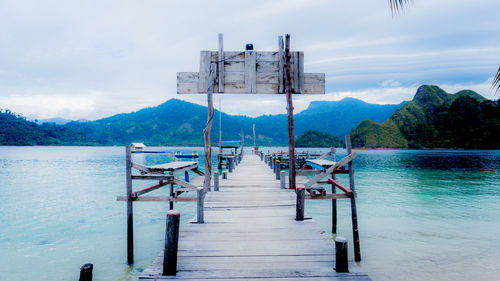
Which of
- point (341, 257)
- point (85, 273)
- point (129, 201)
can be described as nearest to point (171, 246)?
point (85, 273)

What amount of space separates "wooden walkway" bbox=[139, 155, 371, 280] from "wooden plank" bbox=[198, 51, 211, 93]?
3493mm

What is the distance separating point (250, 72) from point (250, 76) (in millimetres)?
122

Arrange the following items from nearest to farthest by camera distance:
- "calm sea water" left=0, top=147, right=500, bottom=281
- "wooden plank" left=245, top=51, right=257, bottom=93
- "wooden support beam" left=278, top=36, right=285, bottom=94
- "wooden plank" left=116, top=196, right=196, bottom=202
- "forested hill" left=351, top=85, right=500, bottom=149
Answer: "wooden plank" left=116, top=196, right=196, bottom=202, "calm sea water" left=0, top=147, right=500, bottom=281, "wooden plank" left=245, top=51, right=257, bottom=93, "wooden support beam" left=278, top=36, right=285, bottom=94, "forested hill" left=351, top=85, right=500, bottom=149

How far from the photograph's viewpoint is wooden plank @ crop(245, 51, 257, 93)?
8109mm

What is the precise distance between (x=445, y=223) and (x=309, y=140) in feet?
526

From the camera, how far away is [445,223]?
42.2ft

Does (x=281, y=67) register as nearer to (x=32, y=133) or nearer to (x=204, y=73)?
(x=204, y=73)

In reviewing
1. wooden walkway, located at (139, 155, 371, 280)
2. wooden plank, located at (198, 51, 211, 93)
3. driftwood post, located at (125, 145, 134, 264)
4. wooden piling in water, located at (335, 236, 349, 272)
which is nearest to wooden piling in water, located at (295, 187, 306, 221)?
wooden walkway, located at (139, 155, 371, 280)

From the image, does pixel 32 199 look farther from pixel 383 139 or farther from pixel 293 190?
pixel 383 139

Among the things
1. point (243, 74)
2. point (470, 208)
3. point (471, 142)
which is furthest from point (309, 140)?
point (243, 74)

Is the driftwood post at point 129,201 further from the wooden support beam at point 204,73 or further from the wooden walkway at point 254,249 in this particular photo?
the wooden support beam at point 204,73

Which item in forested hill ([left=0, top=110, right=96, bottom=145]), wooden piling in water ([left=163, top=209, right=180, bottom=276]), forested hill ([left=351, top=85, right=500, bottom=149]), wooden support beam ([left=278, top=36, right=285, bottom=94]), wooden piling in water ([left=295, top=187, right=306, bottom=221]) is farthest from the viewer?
forested hill ([left=0, top=110, right=96, bottom=145])

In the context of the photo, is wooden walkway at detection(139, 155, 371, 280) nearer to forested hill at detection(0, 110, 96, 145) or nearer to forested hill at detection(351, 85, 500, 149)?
forested hill at detection(351, 85, 500, 149)

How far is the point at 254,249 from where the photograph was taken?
4520 mm
